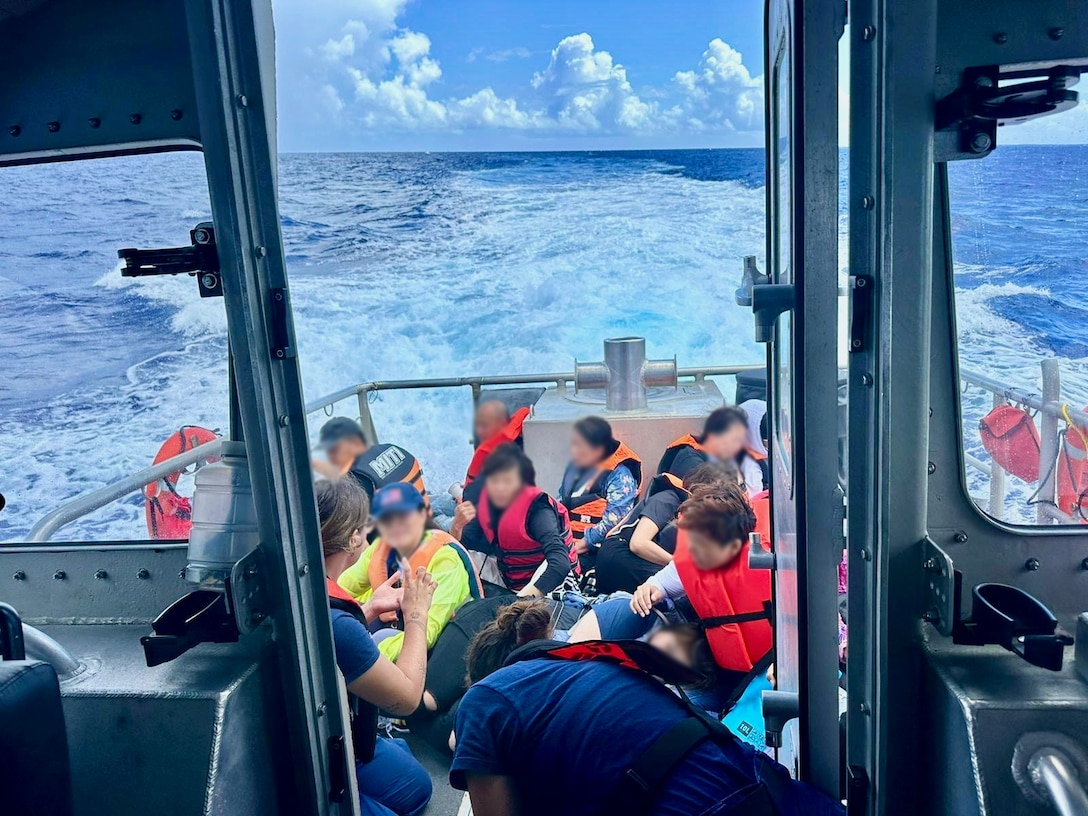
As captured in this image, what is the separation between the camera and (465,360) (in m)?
12.6

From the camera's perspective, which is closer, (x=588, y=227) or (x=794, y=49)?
(x=794, y=49)

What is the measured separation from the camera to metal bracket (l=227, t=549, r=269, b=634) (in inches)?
47.8

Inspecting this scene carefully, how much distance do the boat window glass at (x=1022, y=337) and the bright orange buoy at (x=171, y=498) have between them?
1.31 meters

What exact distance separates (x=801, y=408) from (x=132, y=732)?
1158 millimetres

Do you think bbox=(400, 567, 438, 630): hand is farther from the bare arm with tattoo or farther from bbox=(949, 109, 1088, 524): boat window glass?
bbox=(949, 109, 1088, 524): boat window glass

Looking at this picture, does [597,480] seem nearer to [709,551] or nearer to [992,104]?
[709,551]

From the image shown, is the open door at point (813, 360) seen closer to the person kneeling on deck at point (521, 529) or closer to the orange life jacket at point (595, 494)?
the person kneeling on deck at point (521, 529)

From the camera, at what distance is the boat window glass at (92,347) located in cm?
150

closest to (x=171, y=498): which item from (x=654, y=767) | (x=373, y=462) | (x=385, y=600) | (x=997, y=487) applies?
(x=654, y=767)

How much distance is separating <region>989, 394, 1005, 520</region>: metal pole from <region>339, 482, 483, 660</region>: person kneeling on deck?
7.27 ft

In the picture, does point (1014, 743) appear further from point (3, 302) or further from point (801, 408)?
point (3, 302)

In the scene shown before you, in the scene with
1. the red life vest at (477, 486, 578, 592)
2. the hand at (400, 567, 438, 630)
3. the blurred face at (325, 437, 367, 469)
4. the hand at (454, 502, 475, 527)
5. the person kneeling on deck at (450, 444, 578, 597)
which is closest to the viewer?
the hand at (400, 567, 438, 630)

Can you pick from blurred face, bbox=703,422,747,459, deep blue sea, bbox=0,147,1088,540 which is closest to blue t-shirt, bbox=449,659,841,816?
deep blue sea, bbox=0,147,1088,540

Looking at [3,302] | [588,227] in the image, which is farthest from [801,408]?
[588,227]
